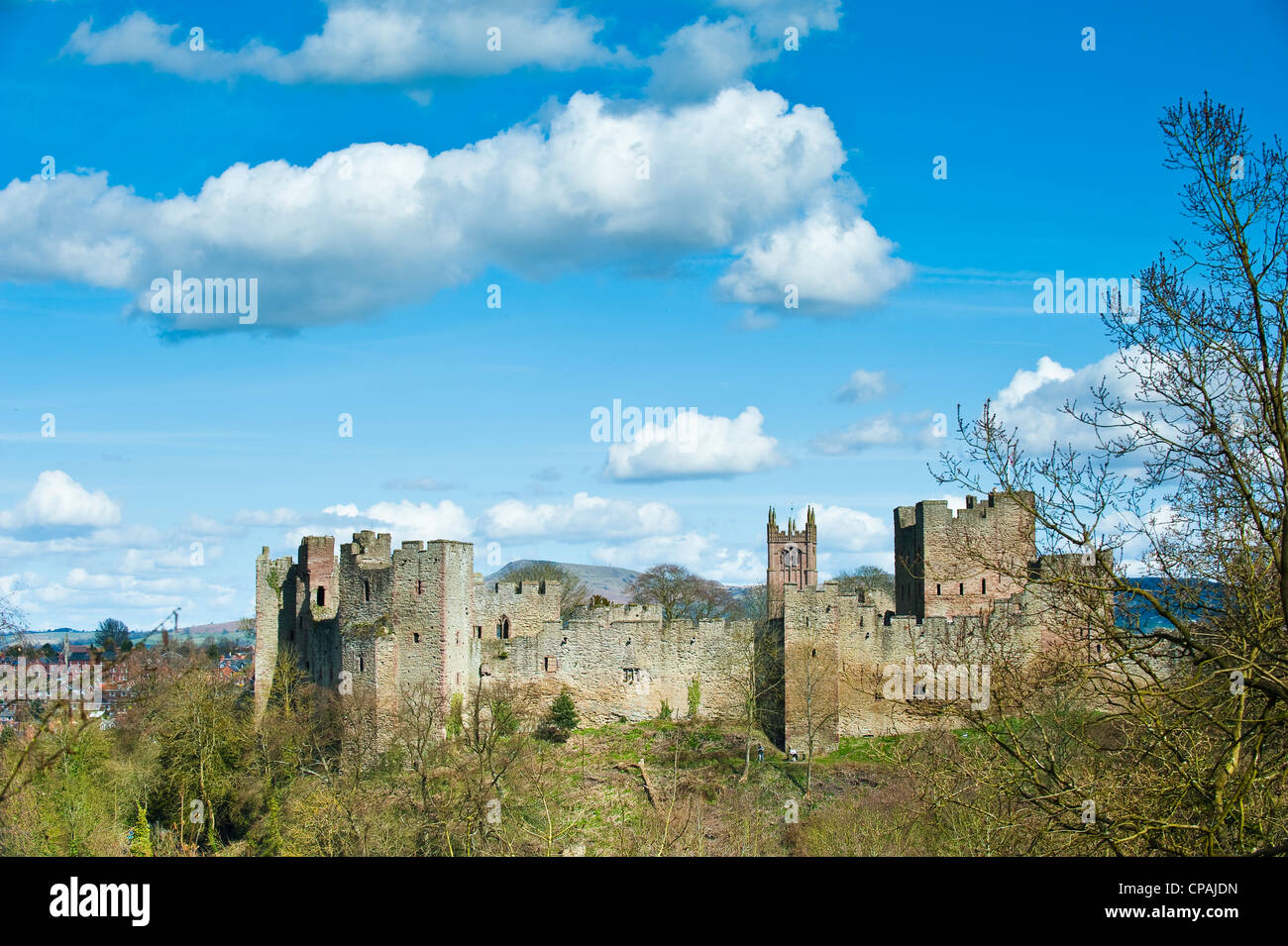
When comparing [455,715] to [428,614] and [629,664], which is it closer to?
[428,614]

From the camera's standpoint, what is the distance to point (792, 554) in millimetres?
64812

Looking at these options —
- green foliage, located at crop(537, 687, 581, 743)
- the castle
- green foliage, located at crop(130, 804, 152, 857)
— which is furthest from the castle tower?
green foliage, located at crop(130, 804, 152, 857)

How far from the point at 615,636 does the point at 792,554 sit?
90.5 feet

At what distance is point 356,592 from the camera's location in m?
36.1

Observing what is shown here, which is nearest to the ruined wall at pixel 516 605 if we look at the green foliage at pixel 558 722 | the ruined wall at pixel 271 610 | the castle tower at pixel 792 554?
the green foliage at pixel 558 722

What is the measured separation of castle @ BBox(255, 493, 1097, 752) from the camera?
116 feet

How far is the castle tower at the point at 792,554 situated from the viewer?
64.1 m

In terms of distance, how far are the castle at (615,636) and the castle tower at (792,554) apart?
66.2ft

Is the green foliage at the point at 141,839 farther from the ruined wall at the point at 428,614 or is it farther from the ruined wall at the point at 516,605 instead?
the ruined wall at the point at 516,605

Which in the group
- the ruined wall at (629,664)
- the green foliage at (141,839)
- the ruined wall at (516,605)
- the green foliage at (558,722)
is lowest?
the green foliage at (141,839)

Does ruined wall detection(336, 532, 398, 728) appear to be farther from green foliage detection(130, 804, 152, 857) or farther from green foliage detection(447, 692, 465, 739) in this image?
green foliage detection(130, 804, 152, 857)

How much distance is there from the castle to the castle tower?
2017 cm

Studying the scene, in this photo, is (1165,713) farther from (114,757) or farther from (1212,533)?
(114,757)

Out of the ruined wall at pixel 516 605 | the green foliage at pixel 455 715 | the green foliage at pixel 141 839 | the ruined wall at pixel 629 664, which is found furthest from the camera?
the ruined wall at pixel 516 605
